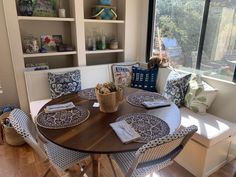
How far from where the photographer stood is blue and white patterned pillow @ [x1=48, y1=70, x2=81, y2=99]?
7.76 feet

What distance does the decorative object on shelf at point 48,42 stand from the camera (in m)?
2.64

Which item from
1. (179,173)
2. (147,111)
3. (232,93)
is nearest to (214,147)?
(179,173)

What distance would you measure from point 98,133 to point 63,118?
32 cm

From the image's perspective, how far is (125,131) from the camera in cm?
117

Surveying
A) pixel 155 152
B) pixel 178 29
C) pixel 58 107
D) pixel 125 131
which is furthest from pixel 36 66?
pixel 155 152

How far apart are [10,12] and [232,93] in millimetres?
2671

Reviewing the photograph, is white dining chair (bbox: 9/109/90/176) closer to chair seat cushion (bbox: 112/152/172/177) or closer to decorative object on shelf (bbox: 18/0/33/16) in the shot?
chair seat cushion (bbox: 112/152/172/177)

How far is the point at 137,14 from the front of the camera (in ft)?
9.77

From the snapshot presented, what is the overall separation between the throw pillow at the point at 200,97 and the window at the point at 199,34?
0.80ft

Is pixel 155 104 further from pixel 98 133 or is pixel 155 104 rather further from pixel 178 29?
pixel 178 29

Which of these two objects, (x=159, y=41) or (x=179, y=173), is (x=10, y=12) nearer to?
(x=159, y=41)

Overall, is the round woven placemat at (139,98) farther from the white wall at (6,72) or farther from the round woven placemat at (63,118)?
the white wall at (6,72)

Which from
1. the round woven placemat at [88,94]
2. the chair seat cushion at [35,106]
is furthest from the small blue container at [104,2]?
the chair seat cushion at [35,106]

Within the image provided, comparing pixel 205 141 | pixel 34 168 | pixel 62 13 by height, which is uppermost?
pixel 62 13
